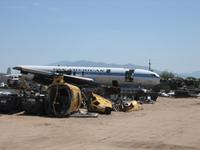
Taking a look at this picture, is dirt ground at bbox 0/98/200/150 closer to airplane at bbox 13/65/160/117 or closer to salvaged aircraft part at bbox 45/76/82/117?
salvaged aircraft part at bbox 45/76/82/117

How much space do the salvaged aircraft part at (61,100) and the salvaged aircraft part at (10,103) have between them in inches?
68.6

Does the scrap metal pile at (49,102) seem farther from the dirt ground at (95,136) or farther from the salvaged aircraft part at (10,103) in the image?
the dirt ground at (95,136)

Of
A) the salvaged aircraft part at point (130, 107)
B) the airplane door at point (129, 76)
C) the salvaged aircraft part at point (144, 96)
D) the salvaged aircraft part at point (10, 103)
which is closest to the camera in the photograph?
the salvaged aircraft part at point (10, 103)

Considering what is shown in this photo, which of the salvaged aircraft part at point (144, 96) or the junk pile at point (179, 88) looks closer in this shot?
the salvaged aircraft part at point (144, 96)

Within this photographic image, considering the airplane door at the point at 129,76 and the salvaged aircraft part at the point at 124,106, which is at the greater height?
the airplane door at the point at 129,76

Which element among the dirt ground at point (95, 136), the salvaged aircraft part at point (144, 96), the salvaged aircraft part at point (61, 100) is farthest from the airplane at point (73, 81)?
the dirt ground at point (95, 136)

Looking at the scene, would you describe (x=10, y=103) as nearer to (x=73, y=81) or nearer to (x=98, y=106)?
(x=98, y=106)

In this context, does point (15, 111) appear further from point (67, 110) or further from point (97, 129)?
point (97, 129)

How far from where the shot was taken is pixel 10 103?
1120 inches

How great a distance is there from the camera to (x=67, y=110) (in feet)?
92.3

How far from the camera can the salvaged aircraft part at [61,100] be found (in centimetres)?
2816

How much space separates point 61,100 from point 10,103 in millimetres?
2805

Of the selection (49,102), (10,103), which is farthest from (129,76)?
(10,103)

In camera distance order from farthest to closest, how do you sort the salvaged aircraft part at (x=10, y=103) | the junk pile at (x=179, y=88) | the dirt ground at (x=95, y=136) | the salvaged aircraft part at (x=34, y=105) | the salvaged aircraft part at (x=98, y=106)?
the junk pile at (x=179, y=88) < the salvaged aircraft part at (x=98, y=106) < the salvaged aircraft part at (x=10, y=103) < the salvaged aircraft part at (x=34, y=105) < the dirt ground at (x=95, y=136)
